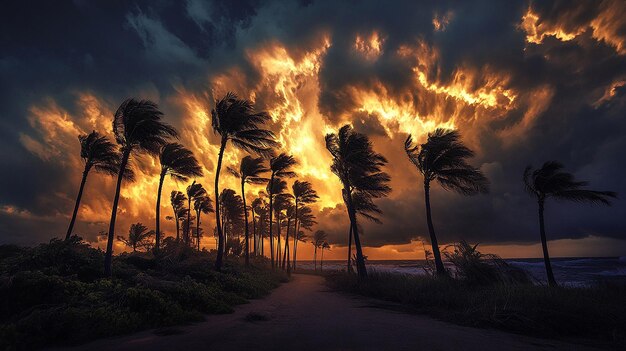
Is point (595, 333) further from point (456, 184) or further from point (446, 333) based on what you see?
point (456, 184)

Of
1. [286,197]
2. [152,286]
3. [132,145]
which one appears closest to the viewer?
[152,286]

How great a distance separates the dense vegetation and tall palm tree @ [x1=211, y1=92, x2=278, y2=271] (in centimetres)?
1284

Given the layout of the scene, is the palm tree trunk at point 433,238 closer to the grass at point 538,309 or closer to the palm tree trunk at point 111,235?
the grass at point 538,309

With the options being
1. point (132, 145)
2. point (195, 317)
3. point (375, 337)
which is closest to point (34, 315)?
point (195, 317)

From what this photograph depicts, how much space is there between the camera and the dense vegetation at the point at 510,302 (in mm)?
7305

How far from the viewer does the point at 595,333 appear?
724 cm

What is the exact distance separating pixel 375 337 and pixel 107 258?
1278cm

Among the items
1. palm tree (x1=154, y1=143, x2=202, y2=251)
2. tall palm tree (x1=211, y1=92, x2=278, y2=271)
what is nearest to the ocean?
tall palm tree (x1=211, y1=92, x2=278, y2=271)

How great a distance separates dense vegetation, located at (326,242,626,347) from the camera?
7.30 m

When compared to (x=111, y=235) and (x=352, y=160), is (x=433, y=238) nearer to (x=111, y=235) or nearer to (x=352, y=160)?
Answer: (x=352, y=160)

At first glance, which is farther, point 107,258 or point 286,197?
point 286,197

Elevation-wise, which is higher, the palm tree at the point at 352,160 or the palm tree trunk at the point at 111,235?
the palm tree at the point at 352,160

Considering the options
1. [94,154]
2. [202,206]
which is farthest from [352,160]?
[202,206]

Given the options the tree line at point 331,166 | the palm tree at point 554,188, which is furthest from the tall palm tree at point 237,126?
the palm tree at point 554,188
